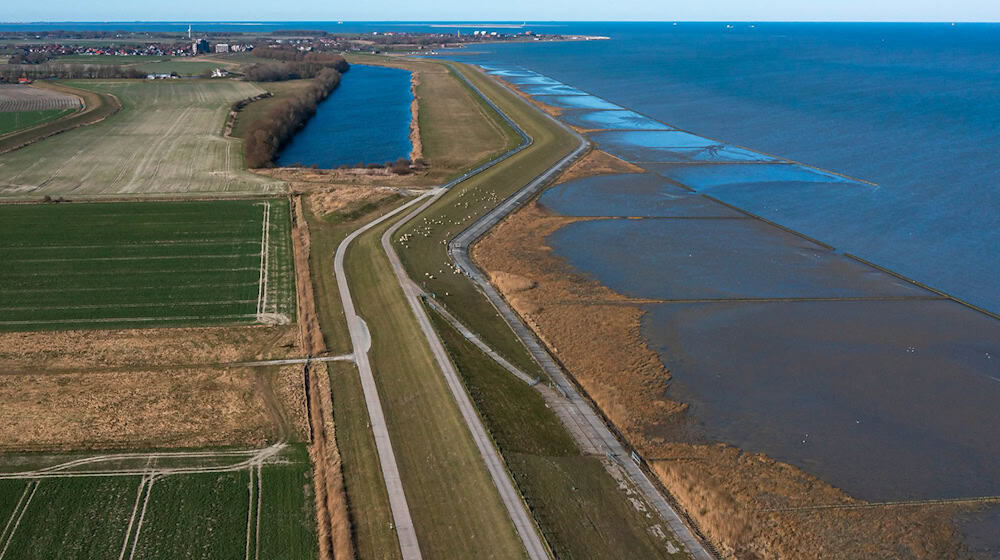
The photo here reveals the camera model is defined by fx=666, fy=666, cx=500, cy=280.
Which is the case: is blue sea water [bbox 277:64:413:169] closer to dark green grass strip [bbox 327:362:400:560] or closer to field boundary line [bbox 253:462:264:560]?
dark green grass strip [bbox 327:362:400:560]

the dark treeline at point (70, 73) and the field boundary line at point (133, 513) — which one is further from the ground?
the dark treeline at point (70, 73)

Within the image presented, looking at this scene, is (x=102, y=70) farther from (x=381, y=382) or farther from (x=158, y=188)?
(x=381, y=382)

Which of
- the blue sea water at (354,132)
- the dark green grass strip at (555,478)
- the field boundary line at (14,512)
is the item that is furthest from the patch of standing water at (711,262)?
the blue sea water at (354,132)

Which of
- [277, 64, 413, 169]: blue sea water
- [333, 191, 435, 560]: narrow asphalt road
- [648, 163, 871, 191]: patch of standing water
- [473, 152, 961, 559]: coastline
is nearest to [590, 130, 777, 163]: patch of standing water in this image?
[648, 163, 871, 191]: patch of standing water

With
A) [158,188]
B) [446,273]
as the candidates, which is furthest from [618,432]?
[158,188]

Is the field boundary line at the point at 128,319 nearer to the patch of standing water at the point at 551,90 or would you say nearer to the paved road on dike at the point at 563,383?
Result: the paved road on dike at the point at 563,383

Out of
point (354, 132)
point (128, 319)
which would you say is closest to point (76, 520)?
point (128, 319)
